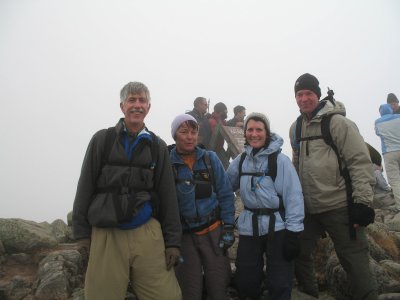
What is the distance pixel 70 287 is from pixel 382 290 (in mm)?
5703

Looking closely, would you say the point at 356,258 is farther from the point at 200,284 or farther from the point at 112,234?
the point at 112,234

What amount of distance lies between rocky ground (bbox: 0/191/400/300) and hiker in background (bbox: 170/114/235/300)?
113 cm

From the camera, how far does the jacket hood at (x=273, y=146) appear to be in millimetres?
4645

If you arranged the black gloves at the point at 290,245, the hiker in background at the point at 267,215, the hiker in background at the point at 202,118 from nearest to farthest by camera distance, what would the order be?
1. the black gloves at the point at 290,245
2. the hiker in background at the point at 267,215
3. the hiker in background at the point at 202,118

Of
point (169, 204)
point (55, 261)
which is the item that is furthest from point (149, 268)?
point (55, 261)

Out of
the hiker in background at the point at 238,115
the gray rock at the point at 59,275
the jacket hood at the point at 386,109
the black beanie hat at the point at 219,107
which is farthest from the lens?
the hiker in background at the point at 238,115

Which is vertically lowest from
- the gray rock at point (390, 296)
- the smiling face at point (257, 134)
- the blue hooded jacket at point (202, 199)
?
the gray rock at point (390, 296)

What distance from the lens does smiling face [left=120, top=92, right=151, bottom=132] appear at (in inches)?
162

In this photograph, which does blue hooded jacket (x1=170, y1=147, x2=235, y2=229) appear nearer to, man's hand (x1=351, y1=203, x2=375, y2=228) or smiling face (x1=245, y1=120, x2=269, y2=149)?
smiling face (x1=245, y1=120, x2=269, y2=149)

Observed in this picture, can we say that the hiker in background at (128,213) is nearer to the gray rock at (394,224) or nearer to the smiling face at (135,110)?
the smiling face at (135,110)

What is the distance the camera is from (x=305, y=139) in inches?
196

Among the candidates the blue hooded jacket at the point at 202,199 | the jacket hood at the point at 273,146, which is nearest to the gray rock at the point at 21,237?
the blue hooded jacket at the point at 202,199

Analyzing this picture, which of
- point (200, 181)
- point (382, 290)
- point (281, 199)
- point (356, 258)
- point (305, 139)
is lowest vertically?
point (382, 290)

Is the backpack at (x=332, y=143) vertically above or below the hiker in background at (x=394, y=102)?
below
